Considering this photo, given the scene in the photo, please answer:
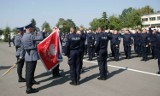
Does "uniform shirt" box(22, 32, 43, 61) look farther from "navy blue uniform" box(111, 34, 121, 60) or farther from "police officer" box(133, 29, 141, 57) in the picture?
"police officer" box(133, 29, 141, 57)

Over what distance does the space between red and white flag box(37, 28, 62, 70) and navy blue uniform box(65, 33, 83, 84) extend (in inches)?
26.7

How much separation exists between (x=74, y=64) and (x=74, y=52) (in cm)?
45

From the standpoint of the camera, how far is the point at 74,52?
8.88 meters

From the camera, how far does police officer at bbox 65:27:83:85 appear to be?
8.79 metres

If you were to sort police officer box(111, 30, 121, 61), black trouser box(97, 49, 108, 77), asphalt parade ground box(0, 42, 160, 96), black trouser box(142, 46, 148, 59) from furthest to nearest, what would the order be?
police officer box(111, 30, 121, 61)
black trouser box(142, 46, 148, 59)
black trouser box(97, 49, 108, 77)
asphalt parade ground box(0, 42, 160, 96)

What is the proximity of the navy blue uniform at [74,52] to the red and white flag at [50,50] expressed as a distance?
68 centimetres

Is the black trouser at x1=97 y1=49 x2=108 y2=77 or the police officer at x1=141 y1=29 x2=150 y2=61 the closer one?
the black trouser at x1=97 y1=49 x2=108 y2=77

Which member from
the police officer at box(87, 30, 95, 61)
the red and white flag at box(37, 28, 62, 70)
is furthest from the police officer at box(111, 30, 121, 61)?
the red and white flag at box(37, 28, 62, 70)

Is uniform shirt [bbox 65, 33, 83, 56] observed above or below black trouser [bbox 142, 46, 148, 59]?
above

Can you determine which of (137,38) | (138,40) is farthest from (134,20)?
(138,40)

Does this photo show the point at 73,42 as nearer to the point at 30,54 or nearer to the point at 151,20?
the point at 30,54

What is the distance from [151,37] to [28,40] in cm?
913

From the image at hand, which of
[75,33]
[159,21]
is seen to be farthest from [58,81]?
[159,21]

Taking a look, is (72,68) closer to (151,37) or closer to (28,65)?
(28,65)
